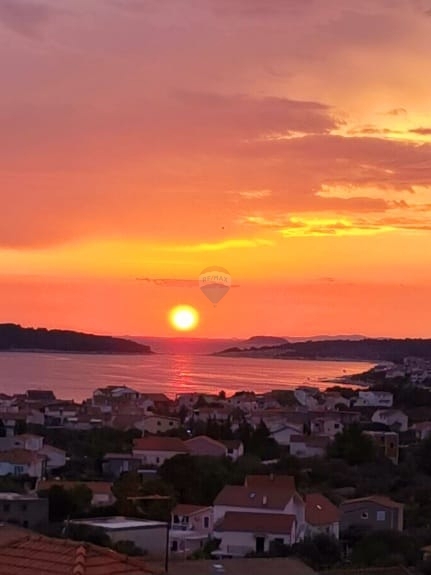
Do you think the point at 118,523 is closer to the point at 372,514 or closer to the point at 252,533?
the point at 252,533

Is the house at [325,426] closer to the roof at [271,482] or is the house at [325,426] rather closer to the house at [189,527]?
the roof at [271,482]

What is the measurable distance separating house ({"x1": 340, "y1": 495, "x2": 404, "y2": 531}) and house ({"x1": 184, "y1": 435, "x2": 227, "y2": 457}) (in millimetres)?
9282

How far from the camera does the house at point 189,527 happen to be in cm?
1615

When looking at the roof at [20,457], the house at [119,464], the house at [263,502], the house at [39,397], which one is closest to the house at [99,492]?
the house at [263,502]

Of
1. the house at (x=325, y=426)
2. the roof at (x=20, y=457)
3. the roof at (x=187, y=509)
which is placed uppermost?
the house at (x=325, y=426)

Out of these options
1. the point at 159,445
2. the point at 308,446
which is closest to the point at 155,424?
the point at 308,446

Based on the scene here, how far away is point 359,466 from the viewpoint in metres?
27.6

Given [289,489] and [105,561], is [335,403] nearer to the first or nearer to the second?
[289,489]

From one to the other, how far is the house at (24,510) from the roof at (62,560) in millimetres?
11139

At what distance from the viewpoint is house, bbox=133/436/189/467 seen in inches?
1067

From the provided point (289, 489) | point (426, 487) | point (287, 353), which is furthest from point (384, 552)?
point (287, 353)

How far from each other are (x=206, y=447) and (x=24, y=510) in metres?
12.2

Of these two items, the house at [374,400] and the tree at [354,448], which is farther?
the house at [374,400]

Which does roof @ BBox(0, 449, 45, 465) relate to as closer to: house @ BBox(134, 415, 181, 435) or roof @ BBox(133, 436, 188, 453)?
roof @ BBox(133, 436, 188, 453)
